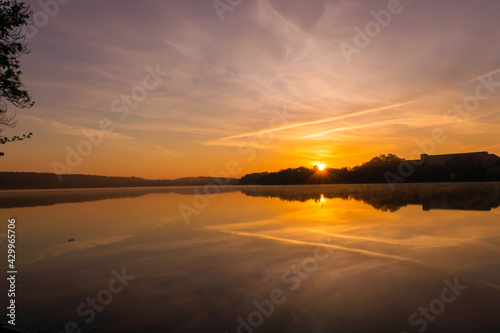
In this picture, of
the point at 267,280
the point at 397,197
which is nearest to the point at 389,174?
the point at 397,197

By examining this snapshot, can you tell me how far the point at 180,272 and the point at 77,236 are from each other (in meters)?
12.0

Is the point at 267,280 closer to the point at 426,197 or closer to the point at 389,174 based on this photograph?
the point at 426,197

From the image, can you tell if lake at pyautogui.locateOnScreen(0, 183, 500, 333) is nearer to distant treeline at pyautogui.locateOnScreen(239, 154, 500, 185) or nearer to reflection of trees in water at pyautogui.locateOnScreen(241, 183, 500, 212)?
reflection of trees in water at pyautogui.locateOnScreen(241, 183, 500, 212)

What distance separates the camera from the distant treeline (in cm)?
10931

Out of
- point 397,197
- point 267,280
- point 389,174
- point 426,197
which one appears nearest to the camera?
point 267,280

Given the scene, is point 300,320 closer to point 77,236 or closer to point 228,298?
point 228,298

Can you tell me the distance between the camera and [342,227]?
19.9 metres

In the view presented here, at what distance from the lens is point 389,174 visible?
5379 inches

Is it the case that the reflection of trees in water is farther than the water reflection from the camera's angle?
No

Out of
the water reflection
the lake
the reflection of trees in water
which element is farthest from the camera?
the water reflection

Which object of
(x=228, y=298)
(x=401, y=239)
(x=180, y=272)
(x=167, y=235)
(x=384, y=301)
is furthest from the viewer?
(x=167, y=235)

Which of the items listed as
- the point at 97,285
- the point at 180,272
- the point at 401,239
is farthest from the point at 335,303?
the point at 401,239

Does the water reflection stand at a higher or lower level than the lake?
higher

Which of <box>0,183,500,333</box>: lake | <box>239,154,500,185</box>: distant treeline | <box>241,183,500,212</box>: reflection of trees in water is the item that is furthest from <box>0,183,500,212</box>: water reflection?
<box>239,154,500,185</box>: distant treeline
